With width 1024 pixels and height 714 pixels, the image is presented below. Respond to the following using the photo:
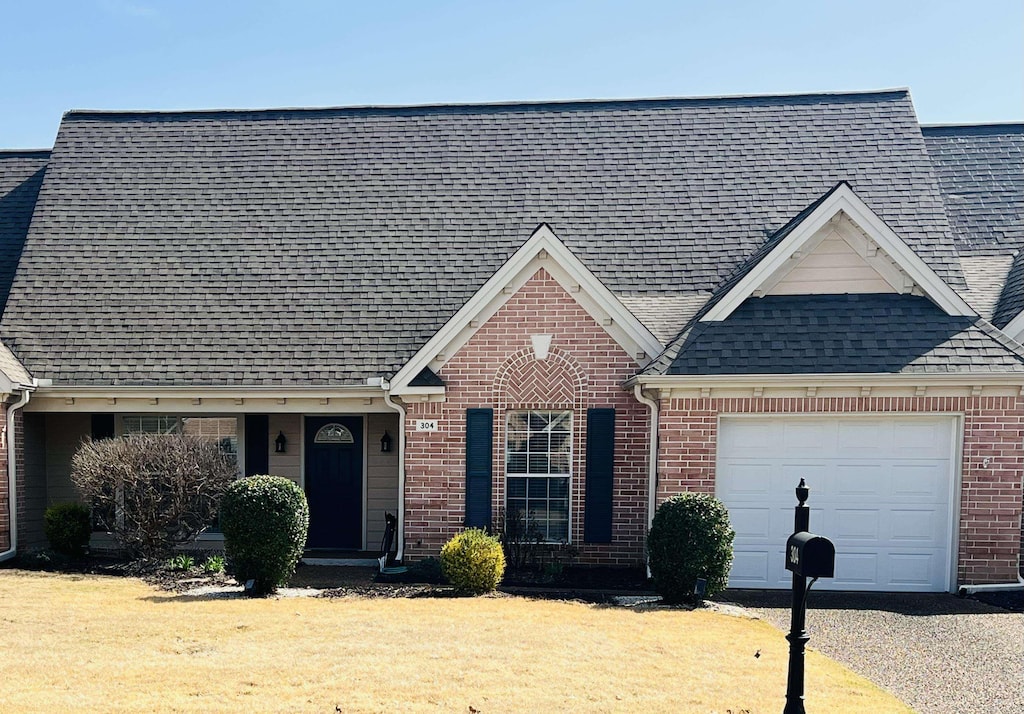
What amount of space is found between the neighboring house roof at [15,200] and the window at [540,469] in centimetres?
947

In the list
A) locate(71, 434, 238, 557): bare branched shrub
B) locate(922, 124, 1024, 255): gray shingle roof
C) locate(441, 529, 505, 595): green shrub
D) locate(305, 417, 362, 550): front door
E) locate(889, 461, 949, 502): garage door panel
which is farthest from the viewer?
locate(922, 124, 1024, 255): gray shingle roof

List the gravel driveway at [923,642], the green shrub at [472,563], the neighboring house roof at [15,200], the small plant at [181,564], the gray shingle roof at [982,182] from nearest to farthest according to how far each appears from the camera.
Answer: the gravel driveway at [923,642], the green shrub at [472,563], the small plant at [181,564], the gray shingle roof at [982,182], the neighboring house roof at [15,200]

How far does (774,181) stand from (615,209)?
10.1 ft

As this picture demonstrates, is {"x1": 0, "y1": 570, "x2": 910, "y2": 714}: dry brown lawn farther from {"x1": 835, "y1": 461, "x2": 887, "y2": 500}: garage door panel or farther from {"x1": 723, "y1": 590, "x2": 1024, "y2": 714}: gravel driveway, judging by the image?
{"x1": 835, "y1": 461, "x2": 887, "y2": 500}: garage door panel

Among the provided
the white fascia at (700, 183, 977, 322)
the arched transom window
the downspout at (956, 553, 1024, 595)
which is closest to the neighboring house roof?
the arched transom window

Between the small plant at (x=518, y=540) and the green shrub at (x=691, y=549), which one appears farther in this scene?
the small plant at (x=518, y=540)

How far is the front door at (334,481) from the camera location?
44.8ft

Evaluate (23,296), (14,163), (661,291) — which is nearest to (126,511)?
(23,296)

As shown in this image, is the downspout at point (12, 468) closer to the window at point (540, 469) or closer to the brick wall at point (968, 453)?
the window at point (540, 469)

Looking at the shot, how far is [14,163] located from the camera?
17125 mm

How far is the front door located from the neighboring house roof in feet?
20.1

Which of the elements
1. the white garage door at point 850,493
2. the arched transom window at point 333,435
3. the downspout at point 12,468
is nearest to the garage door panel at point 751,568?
the white garage door at point 850,493

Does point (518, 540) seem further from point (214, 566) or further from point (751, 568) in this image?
point (214, 566)

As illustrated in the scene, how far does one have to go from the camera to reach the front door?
13.6 m
